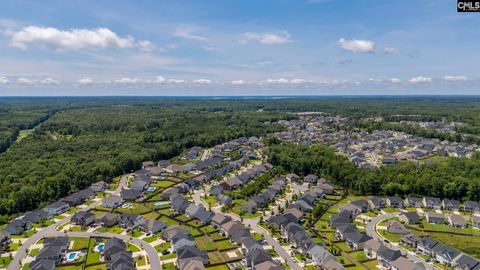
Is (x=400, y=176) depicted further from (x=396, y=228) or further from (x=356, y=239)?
(x=356, y=239)

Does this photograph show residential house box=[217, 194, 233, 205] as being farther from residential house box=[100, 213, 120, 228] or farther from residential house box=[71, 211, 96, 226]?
residential house box=[71, 211, 96, 226]

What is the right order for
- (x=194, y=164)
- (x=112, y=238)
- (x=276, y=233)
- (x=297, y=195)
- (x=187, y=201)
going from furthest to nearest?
(x=194, y=164)
(x=297, y=195)
(x=187, y=201)
(x=276, y=233)
(x=112, y=238)

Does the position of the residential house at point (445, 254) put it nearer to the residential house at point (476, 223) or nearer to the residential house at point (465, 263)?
the residential house at point (465, 263)

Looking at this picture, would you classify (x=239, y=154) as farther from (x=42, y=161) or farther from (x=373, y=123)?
(x=373, y=123)

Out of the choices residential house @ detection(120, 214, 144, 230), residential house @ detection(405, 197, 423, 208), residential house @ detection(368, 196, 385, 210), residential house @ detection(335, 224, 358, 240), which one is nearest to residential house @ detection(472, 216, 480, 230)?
residential house @ detection(405, 197, 423, 208)

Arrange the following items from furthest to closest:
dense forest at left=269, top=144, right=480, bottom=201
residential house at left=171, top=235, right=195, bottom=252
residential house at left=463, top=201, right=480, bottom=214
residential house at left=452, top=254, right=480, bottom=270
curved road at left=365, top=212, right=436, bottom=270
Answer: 1. dense forest at left=269, top=144, right=480, bottom=201
2. residential house at left=463, top=201, right=480, bottom=214
3. residential house at left=171, top=235, right=195, bottom=252
4. curved road at left=365, top=212, right=436, bottom=270
5. residential house at left=452, top=254, right=480, bottom=270

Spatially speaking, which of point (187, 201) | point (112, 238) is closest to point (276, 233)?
point (187, 201)

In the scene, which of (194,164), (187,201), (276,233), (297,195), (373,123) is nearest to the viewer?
(276,233)

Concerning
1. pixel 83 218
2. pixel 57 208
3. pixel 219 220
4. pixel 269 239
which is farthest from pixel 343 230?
pixel 57 208
